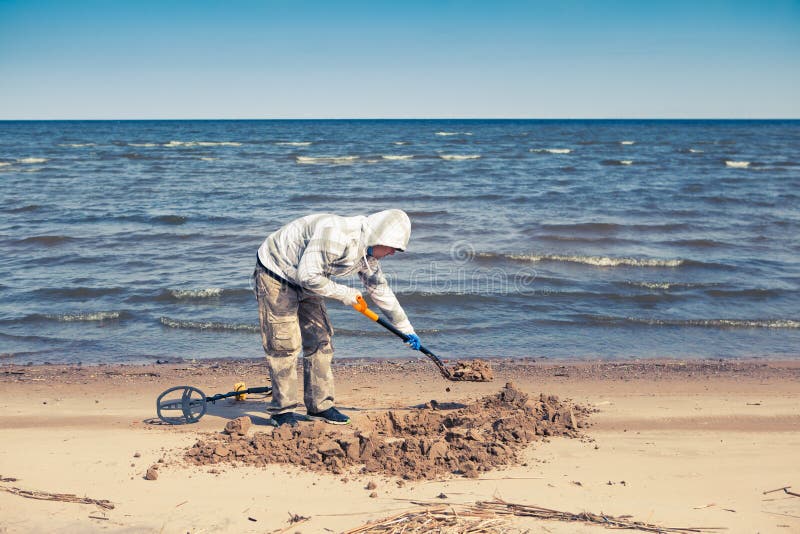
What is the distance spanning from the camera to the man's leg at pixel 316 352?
4.62 meters

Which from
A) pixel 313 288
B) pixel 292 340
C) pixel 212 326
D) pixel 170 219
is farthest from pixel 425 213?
pixel 313 288

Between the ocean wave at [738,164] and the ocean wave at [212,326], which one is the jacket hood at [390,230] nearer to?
the ocean wave at [212,326]

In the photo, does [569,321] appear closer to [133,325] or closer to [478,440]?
[478,440]

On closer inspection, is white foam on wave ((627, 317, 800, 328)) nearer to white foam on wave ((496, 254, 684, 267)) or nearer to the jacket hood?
white foam on wave ((496, 254, 684, 267))

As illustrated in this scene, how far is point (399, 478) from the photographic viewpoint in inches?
153

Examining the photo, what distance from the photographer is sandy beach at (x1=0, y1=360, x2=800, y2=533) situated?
347 cm

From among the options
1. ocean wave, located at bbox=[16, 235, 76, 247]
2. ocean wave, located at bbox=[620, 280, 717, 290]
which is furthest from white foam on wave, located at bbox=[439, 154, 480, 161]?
ocean wave, located at bbox=[620, 280, 717, 290]

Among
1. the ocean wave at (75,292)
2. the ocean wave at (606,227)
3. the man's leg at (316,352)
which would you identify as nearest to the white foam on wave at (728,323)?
the man's leg at (316,352)

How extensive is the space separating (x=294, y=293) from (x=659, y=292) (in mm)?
6151

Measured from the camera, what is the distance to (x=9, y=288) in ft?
30.1

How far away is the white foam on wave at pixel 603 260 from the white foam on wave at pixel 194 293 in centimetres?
449

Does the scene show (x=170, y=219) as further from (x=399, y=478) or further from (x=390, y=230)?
(x=399, y=478)

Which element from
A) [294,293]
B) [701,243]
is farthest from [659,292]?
[294,293]

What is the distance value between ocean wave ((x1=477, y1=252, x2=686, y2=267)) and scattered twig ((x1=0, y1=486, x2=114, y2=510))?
321 inches
